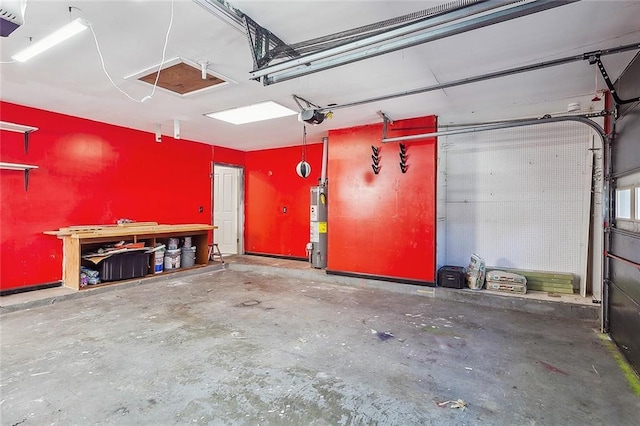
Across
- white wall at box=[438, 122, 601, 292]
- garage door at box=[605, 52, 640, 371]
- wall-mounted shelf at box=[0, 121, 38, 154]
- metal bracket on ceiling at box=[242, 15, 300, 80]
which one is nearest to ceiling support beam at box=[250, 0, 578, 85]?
metal bracket on ceiling at box=[242, 15, 300, 80]

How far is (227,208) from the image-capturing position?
8.21 m

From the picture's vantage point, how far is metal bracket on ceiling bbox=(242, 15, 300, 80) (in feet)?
7.90

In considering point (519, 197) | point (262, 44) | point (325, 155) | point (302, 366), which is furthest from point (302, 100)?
point (519, 197)

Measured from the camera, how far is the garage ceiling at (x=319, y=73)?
2314mm

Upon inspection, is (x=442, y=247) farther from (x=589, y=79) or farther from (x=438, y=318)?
(x=589, y=79)

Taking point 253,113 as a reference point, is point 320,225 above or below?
below

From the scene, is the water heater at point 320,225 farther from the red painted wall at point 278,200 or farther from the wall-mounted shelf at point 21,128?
the wall-mounted shelf at point 21,128

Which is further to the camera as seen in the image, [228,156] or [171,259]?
[228,156]

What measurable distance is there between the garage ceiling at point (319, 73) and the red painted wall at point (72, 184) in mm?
394

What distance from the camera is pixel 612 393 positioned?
7.39ft

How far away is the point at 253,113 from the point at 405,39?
321cm

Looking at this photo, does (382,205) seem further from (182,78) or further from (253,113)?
(182,78)

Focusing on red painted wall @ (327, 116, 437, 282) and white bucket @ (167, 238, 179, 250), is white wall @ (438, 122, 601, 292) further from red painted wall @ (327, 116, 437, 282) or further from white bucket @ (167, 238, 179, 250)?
white bucket @ (167, 238, 179, 250)

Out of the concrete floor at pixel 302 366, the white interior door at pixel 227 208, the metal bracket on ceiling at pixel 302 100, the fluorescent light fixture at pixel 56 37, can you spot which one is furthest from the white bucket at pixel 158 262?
the metal bracket on ceiling at pixel 302 100
